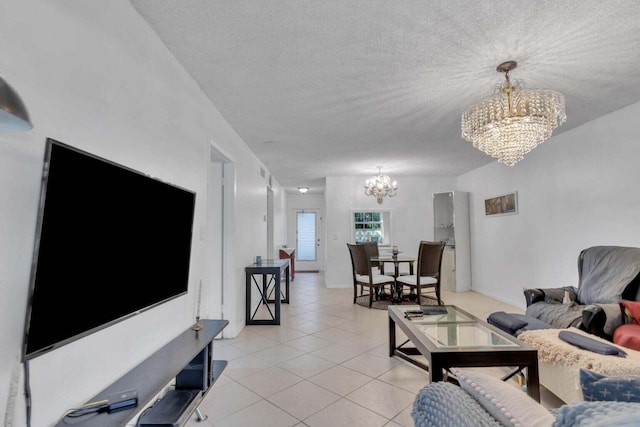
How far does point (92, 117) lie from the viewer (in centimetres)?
139

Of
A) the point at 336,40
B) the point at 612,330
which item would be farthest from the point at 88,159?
the point at 612,330

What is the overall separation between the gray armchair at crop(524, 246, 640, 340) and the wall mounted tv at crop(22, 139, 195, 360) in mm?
3222

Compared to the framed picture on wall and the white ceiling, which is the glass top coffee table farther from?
the framed picture on wall

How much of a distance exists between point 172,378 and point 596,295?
141 inches

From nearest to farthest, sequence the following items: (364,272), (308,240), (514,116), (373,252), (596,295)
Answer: (514,116)
(596,295)
(364,272)
(373,252)
(308,240)

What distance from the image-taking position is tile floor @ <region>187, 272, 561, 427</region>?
7.13 feet

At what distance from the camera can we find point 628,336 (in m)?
2.27

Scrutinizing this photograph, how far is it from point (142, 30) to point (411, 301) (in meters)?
5.36

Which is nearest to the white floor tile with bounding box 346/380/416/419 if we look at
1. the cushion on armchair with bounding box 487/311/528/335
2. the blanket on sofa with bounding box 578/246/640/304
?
the cushion on armchair with bounding box 487/311/528/335

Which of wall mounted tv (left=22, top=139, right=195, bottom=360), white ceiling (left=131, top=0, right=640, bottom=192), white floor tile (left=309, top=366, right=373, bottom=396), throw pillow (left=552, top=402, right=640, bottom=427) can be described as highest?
white ceiling (left=131, top=0, right=640, bottom=192)

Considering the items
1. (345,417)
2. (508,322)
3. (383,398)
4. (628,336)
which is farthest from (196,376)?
(628,336)

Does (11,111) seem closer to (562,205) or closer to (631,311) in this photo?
(631,311)

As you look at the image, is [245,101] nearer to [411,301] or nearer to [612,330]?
[612,330]

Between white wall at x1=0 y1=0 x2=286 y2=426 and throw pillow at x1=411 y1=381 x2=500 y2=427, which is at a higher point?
white wall at x1=0 y1=0 x2=286 y2=426
